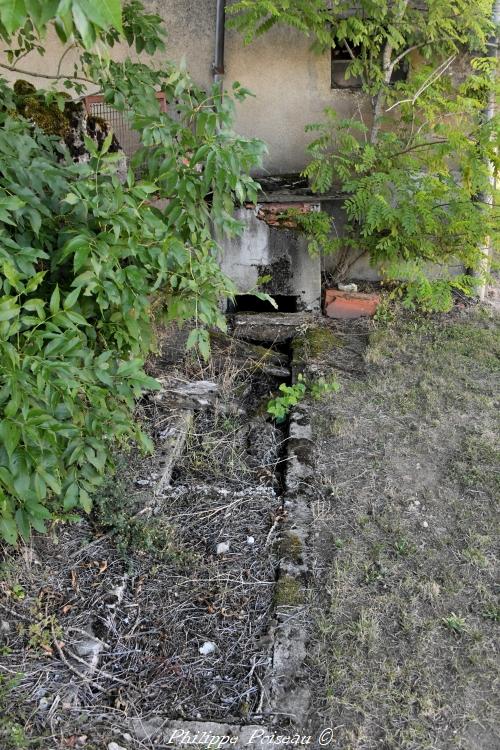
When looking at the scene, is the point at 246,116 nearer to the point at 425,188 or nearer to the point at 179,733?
the point at 425,188

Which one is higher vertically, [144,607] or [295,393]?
[295,393]

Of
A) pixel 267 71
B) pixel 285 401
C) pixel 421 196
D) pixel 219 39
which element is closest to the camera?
pixel 285 401

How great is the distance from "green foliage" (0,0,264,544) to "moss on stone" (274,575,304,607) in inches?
37.6

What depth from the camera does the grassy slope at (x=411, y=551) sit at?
2412 millimetres

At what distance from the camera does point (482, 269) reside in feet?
17.9

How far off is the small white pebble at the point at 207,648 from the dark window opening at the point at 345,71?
530 centimetres

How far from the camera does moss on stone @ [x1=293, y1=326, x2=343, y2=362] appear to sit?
5016 mm

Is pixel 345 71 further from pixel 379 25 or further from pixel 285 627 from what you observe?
pixel 285 627

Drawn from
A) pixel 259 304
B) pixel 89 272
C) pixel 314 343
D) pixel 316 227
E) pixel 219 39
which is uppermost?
pixel 219 39

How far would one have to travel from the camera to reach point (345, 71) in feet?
19.1

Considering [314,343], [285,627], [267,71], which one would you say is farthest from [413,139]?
[285,627]

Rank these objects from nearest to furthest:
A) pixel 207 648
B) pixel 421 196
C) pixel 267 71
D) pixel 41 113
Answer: pixel 207 648 → pixel 41 113 → pixel 421 196 → pixel 267 71

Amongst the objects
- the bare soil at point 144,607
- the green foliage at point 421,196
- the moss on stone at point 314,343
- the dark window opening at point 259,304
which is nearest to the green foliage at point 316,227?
the green foliage at point 421,196

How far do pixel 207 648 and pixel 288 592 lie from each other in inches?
18.6
